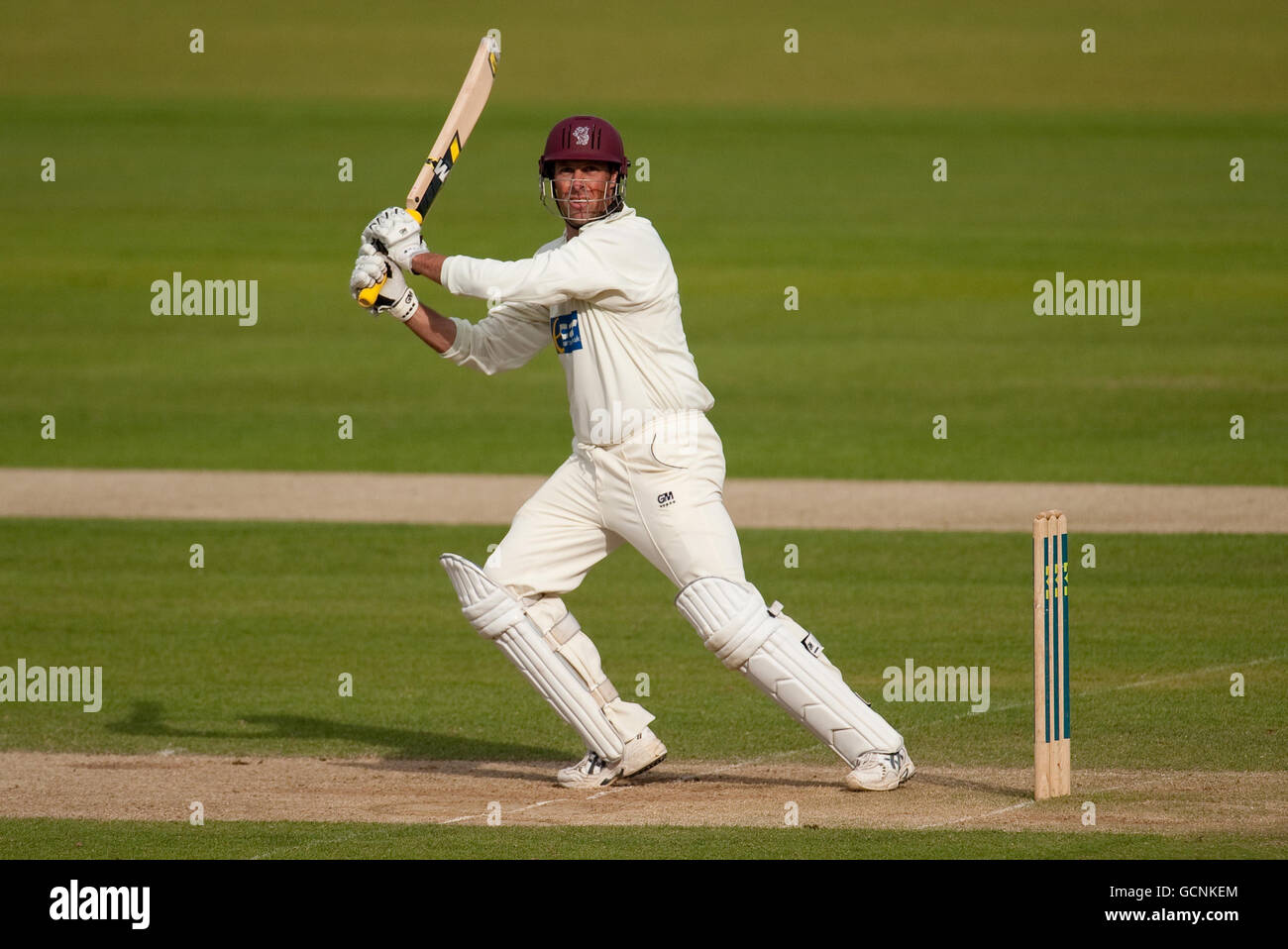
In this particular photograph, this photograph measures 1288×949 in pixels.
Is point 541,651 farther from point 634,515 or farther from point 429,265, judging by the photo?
point 429,265

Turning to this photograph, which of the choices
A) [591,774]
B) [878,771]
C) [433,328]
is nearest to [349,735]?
[591,774]

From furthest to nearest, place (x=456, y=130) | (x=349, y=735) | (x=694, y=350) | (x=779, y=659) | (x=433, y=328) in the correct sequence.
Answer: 1. (x=694, y=350)
2. (x=349, y=735)
3. (x=456, y=130)
4. (x=433, y=328)
5. (x=779, y=659)

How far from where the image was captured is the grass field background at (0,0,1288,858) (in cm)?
900

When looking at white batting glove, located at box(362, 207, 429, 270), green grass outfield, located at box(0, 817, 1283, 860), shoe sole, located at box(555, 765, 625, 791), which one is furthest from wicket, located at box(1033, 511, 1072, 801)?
white batting glove, located at box(362, 207, 429, 270)

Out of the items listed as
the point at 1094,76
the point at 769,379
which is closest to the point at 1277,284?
the point at 769,379

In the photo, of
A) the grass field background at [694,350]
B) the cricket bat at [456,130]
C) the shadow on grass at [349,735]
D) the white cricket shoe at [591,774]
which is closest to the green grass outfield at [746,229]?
the grass field background at [694,350]

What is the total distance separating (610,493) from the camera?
288 inches

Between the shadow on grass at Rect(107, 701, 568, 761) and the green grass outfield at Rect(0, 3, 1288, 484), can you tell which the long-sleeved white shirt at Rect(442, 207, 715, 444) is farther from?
the green grass outfield at Rect(0, 3, 1288, 484)

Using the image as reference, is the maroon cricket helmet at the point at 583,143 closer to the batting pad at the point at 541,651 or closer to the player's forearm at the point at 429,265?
the player's forearm at the point at 429,265

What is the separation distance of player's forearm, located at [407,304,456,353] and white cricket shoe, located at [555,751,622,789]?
5.55ft

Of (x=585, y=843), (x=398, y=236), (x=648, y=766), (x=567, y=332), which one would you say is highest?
(x=398, y=236)

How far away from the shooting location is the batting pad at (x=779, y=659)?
7031 millimetres

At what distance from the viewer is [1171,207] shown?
3166 centimetres

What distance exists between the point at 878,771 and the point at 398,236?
2629mm
